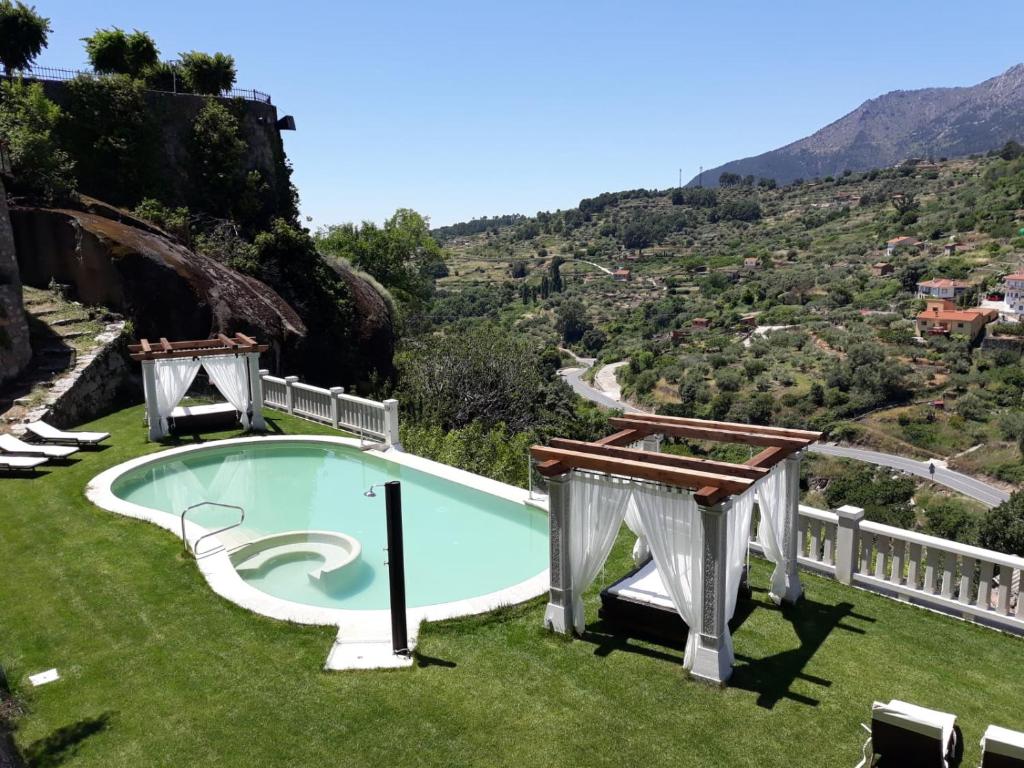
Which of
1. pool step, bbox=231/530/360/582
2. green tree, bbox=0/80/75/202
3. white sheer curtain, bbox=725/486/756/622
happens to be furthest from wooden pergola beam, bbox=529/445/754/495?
green tree, bbox=0/80/75/202

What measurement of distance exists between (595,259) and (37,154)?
403 ft

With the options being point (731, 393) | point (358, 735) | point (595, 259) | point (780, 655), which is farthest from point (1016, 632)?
point (595, 259)

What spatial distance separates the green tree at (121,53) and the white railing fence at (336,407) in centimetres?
1773

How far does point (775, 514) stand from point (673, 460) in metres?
1.44

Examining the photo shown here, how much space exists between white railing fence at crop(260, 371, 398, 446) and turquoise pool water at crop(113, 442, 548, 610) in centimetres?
85

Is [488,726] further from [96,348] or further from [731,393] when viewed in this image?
[731,393]

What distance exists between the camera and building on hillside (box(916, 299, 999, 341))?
59688 mm

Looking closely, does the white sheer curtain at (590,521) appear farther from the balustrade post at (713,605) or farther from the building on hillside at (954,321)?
the building on hillside at (954,321)

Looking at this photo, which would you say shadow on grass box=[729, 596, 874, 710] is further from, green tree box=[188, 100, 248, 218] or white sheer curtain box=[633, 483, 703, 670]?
green tree box=[188, 100, 248, 218]

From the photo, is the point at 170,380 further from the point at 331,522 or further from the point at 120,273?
the point at 120,273

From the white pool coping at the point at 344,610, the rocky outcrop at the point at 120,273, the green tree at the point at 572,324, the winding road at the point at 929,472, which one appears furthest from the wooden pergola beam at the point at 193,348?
the green tree at the point at 572,324

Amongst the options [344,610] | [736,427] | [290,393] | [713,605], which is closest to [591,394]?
[290,393]

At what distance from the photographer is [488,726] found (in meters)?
5.61

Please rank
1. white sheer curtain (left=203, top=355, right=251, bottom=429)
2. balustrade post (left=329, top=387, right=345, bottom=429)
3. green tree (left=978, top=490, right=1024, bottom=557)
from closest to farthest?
1. white sheer curtain (left=203, top=355, right=251, bottom=429)
2. balustrade post (left=329, top=387, right=345, bottom=429)
3. green tree (left=978, top=490, right=1024, bottom=557)
